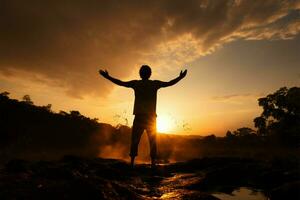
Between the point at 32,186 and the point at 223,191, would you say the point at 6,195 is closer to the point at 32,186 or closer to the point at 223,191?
the point at 32,186

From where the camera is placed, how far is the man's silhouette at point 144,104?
690cm

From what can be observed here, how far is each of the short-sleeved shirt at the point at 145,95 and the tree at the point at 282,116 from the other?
91.6 feet

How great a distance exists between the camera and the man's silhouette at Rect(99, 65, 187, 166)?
22.6 ft

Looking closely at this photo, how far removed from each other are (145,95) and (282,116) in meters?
31.7

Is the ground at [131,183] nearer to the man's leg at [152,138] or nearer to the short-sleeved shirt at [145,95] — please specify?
the man's leg at [152,138]

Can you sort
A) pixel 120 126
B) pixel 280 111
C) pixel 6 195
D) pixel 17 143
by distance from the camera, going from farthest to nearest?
pixel 280 111
pixel 120 126
pixel 17 143
pixel 6 195

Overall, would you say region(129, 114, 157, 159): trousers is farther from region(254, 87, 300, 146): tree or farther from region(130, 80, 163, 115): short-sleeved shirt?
region(254, 87, 300, 146): tree

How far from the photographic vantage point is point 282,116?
3456cm

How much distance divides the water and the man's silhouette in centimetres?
243

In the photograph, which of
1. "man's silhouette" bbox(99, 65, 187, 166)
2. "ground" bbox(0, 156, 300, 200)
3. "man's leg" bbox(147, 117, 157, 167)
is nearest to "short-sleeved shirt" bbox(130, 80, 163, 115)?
"man's silhouette" bbox(99, 65, 187, 166)

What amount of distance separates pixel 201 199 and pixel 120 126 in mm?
A: 24999

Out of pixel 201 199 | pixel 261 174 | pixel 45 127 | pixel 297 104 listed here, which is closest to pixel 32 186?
pixel 201 199

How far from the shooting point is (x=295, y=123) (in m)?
33.3

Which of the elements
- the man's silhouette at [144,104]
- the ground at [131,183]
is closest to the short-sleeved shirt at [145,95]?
the man's silhouette at [144,104]
